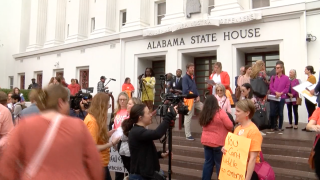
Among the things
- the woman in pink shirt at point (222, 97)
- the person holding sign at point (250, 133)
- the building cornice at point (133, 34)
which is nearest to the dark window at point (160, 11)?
the building cornice at point (133, 34)

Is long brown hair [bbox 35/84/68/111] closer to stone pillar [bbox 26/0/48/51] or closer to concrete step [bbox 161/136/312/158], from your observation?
concrete step [bbox 161/136/312/158]

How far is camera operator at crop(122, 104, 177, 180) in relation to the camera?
3.33 meters

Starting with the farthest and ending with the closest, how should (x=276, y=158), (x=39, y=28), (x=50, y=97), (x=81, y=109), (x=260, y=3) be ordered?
(x=39, y=28) < (x=260, y=3) < (x=276, y=158) < (x=81, y=109) < (x=50, y=97)

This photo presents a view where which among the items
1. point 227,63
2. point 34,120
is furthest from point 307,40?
point 34,120

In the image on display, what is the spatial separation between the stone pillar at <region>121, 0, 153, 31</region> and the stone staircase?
1042 cm

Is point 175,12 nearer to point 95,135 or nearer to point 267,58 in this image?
point 267,58

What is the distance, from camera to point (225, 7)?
42.4 feet

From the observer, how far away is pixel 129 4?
1756 centimetres

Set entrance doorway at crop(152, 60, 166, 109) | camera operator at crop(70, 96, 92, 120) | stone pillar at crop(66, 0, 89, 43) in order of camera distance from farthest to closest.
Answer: stone pillar at crop(66, 0, 89, 43)
entrance doorway at crop(152, 60, 166, 109)
camera operator at crop(70, 96, 92, 120)

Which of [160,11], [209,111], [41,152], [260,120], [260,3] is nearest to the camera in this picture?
[41,152]

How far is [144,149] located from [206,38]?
1035cm

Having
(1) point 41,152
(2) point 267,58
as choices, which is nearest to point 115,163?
(1) point 41,152

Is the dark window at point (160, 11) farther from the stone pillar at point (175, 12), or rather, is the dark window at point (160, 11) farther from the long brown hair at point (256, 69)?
the long brown hair at point (256, 69)

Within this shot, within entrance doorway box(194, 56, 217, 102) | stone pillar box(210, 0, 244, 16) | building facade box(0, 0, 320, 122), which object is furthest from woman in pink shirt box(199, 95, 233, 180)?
entrance doorway box(194, 56, 217, 102)
